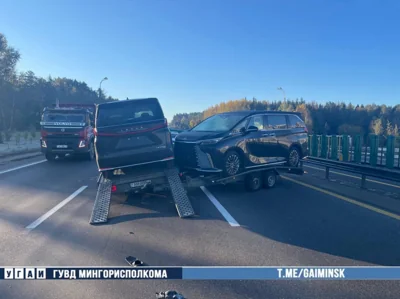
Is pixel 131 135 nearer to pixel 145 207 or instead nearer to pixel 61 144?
pixel 145 207

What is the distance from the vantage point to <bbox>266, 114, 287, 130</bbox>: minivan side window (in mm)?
9703

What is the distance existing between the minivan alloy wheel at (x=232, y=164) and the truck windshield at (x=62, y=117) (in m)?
10.3

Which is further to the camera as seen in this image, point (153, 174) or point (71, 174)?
point (71, 174)

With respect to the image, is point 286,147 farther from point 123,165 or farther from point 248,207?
point 123,165

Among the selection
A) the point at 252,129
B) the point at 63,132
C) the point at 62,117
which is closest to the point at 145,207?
the point at 252,129

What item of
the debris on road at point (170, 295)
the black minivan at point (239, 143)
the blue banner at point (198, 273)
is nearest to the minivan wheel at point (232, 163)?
the black minivan at point (239, 143)

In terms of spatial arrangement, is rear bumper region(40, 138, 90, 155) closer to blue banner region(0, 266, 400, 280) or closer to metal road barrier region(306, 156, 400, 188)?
metal road barrier region(306, 156, 400, 188)

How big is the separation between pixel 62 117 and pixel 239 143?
35.3 feet

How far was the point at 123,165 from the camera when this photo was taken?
7.47m

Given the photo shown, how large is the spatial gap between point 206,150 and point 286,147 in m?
3.18

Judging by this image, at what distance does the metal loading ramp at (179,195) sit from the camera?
6.75m

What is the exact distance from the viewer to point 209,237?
5551 millimetres

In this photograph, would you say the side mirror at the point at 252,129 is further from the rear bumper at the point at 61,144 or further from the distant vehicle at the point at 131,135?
the rear bumper at the point at 61,144

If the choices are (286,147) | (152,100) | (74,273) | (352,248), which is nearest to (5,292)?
(74,273)
